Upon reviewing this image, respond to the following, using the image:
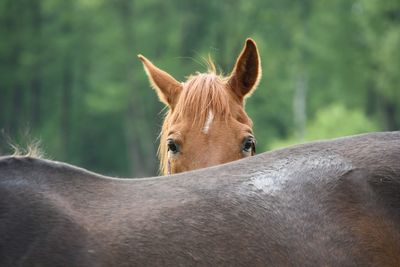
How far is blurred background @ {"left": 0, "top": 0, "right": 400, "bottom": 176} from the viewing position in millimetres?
53531

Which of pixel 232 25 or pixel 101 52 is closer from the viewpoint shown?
pixel 232 25

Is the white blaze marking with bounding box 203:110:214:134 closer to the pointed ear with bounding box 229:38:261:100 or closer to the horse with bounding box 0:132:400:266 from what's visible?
the pointed ear with bounding box 229:38:261:100

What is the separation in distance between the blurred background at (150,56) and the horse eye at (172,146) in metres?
44.7

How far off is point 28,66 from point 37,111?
345cm

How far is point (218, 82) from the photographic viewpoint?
619 centimetres

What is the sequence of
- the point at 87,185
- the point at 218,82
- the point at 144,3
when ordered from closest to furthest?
1. the point at 87,185
2. the point at 218,82
3. the point at 144,3

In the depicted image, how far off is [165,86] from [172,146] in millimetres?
814

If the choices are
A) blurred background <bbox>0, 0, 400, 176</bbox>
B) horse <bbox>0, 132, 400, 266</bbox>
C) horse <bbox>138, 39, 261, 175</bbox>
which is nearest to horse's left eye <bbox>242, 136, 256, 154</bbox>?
horse <bbox>138, 39, 261, 175</bbox>

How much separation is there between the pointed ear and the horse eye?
2.27 ft

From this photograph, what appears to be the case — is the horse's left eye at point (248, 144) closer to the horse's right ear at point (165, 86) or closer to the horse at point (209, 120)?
the horse at point (209, 120)

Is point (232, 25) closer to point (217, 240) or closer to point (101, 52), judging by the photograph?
point (101, 52)

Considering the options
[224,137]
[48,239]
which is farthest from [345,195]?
[224,137]

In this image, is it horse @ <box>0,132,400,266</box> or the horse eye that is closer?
horse @ <box>0,132,400,266</box>

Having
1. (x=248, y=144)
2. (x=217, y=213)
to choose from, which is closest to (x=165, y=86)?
(x=248, y=144)
